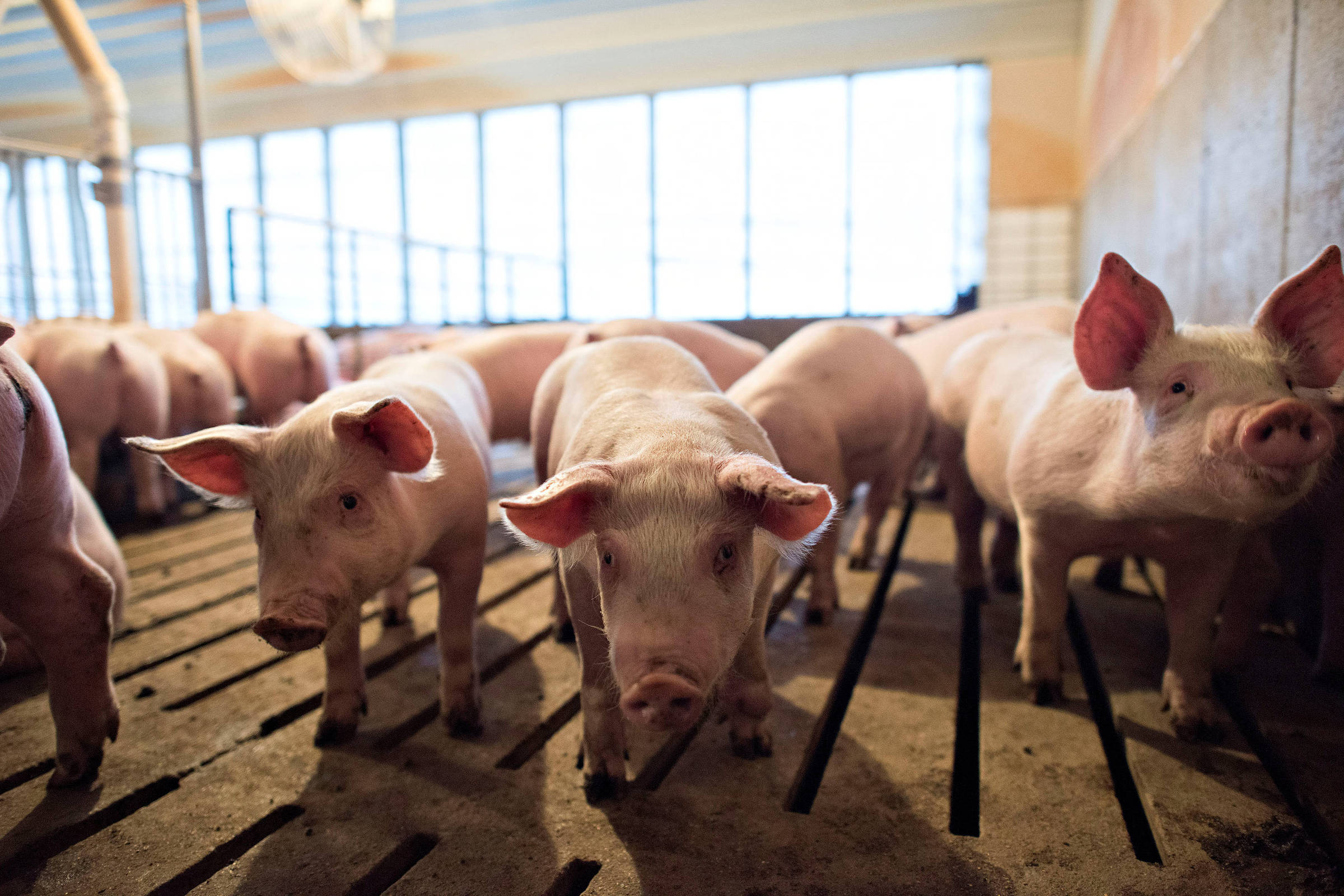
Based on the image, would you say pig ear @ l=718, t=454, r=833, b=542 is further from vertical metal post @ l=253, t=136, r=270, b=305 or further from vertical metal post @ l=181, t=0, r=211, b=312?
vertical metal post @ l=181, t=0, r=211, b=312

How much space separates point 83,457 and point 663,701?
13.6 ft

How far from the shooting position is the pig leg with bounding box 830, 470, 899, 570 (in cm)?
391

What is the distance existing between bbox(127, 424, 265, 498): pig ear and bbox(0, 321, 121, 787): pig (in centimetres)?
20

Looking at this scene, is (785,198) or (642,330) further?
(785,198)

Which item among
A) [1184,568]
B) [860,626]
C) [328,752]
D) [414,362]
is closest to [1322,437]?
[1184,568]

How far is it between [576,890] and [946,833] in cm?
83

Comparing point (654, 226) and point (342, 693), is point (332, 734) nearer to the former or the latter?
point (342, 693)

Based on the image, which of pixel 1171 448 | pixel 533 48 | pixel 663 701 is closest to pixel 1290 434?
pixel 1171 448

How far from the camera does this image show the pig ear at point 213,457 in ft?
6.21

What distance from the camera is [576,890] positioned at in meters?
1.67

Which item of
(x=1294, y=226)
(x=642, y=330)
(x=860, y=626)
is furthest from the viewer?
(x=642, y=330)

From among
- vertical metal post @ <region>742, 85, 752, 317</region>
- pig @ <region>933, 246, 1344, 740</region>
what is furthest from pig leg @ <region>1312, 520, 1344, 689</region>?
vertical metal post @ <region>742, 85, 752, 317</region>

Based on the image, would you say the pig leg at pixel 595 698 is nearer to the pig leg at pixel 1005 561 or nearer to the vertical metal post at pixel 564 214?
the pig leg at pixel 1005 561

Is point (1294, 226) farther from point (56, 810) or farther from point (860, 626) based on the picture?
point (56, 810)
